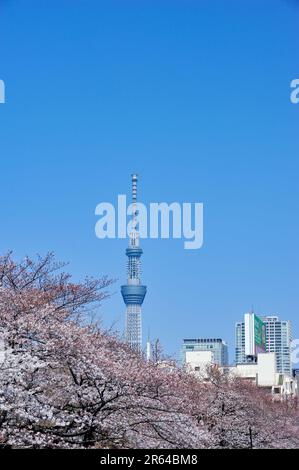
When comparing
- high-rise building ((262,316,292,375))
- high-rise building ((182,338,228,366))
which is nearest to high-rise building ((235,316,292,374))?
high-rise building ((262,316,292,375))

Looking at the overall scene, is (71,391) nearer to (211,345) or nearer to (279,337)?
(211,345)

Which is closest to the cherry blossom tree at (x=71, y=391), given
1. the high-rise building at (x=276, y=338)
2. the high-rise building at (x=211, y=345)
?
the high-rise building at (x=211, y=345)

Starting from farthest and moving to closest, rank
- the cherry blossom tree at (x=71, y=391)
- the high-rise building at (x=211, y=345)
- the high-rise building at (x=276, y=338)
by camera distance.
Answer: the high-rise building at (x=276, y=338)
the high-rise building at (x=211, y=345)
the cherry blossom tree at (x=71, y=391)

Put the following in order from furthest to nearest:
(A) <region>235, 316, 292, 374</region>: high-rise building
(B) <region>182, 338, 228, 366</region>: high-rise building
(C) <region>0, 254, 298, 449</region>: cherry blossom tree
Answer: (A) <region>235, 316, 292, 374</region>: high-rise building, (B) <region>182, 338, 228, 366</region>: high-rise building, (C) <region>0, 254, 298, 449</region>: cherry blossom tree

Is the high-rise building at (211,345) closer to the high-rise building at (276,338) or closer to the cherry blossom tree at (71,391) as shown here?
the high-rise building at (276,338)

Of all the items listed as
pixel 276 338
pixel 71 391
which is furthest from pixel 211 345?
pixel 71 391

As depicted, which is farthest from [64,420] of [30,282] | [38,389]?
[30,282]

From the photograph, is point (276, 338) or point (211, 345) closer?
point (211, 345)

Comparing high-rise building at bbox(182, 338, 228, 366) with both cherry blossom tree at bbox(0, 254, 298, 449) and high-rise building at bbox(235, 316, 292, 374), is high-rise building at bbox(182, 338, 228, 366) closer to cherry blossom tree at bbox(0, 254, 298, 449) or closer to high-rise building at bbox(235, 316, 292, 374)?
high-rise building at bbox(235, 316, 292, 374)

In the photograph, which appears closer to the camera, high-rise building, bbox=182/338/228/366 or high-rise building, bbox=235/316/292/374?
high-rise building, bbox=182/338/228/366

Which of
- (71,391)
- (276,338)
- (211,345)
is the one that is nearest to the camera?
(71,391)
